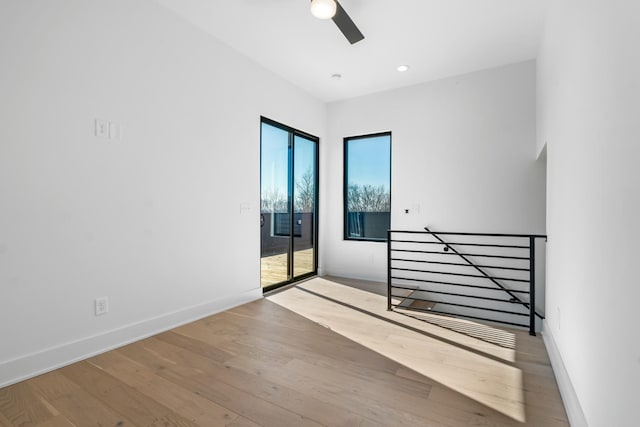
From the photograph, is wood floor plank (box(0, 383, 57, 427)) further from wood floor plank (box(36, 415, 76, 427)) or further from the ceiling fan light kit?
the ceiling fan light kit

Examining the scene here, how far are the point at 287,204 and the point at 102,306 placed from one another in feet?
8.30

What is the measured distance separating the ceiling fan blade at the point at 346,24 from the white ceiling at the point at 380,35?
0.29m

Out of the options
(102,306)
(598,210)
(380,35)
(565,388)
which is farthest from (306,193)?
(598,210)

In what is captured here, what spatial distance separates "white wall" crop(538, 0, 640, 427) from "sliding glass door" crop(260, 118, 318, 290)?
300 centimetres

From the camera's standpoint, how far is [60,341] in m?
2.13

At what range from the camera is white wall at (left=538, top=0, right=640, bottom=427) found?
36.9 inches

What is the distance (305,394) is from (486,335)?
181 cm

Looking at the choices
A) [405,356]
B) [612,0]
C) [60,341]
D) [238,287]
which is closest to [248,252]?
[238,287]

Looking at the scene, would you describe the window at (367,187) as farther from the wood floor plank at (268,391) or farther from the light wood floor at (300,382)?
the wood floor plank at (268,391)

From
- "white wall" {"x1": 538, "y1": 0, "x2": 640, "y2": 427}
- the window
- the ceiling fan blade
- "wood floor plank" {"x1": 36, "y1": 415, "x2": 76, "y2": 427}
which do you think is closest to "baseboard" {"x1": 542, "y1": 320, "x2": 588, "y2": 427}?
"white wall" {"x1": 538, "y1": 0, "x2": 640, "y2": 427}

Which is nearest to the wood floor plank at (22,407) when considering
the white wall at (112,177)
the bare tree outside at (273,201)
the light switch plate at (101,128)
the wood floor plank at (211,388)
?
the white wall at (112,177)

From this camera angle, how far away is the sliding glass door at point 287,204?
407 centimetres

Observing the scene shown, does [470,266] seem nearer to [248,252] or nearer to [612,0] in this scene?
[248,252]

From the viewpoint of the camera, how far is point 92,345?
7.47 ft
